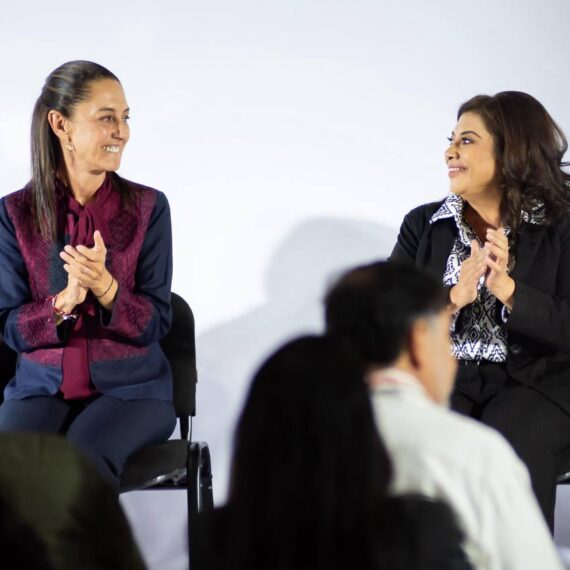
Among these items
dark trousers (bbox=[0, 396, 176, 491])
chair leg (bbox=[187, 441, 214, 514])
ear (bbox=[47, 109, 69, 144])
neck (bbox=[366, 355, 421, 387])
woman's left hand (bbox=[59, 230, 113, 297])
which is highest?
ear (bbox=[47, 109, 69, 144])

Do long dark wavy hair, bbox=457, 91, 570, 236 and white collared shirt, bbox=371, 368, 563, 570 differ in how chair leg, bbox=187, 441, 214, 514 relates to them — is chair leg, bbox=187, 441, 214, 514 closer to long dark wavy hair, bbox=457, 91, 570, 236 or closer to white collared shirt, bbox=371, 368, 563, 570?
long dark wavy hair, bbox=457, 91, 570, 236

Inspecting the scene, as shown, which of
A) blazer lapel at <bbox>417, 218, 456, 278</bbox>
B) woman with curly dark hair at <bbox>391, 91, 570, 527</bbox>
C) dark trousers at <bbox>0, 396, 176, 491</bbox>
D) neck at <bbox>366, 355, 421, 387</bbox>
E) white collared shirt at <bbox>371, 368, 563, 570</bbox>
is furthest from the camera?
blazer lapel at <bbox>417, 218, 456, 278</bbox>

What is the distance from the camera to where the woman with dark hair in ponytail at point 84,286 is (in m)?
2.32

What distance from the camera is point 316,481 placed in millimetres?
1059

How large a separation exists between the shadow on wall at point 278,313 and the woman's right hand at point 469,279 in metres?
0.78

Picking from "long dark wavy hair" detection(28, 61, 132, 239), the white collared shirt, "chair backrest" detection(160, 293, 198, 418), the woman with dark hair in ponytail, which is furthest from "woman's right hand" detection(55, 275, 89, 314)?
the white collared shirt

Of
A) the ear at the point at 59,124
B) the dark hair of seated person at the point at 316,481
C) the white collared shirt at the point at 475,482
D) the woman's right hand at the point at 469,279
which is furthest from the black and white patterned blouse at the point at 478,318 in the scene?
the dark hair of seated person at the point at 316,481

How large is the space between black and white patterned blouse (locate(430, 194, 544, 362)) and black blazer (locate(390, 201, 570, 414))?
17 millimetres

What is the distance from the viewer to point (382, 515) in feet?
3.51

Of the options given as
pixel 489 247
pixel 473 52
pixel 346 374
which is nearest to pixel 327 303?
pixel 346 374

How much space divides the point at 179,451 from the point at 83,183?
633mm

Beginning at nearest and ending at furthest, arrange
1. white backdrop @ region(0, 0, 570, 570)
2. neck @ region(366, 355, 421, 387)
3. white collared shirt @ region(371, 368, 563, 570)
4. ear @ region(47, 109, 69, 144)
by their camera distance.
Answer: white collared shirt @ region(371, 368, 563, 570) → neck @ region(366, 355, 421, 387) → ear @ region(47, 109, 69, 144) → white backdrop @ region(0, 0, 570, 570)

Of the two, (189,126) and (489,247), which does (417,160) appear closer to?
(189,126)

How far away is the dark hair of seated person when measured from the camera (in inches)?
41.6
